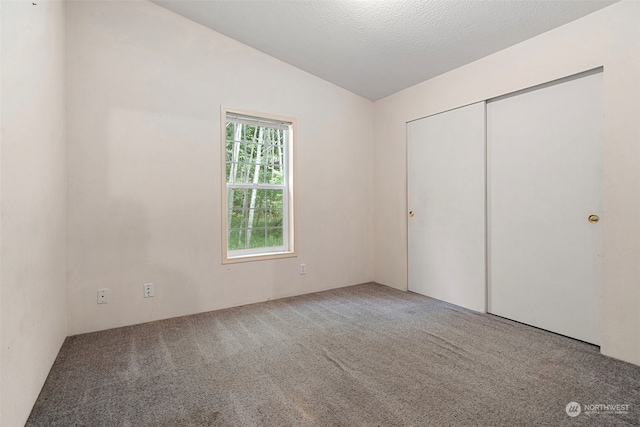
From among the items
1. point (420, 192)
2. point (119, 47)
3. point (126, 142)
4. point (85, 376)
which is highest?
point (119, 47)

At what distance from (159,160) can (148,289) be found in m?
1.21

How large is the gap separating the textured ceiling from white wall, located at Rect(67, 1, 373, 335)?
31 cm

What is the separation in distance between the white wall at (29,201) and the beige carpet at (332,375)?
0.93ft

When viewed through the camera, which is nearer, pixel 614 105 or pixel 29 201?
pixel 29 201

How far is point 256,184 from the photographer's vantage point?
361 centimetres

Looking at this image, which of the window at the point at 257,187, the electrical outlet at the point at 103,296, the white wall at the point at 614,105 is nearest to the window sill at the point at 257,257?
the window at the point at 257,187

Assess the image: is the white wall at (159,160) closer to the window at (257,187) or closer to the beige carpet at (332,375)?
the window at (257,187)

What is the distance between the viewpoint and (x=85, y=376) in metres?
2.00

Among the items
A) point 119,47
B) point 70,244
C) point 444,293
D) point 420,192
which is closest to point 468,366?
point 444,293

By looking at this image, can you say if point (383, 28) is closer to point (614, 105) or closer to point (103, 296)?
point (614, 105)

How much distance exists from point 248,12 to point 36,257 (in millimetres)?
2522

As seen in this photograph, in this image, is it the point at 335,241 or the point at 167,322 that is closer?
the point at 167,322

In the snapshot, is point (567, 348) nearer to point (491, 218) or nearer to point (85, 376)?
point (491, 218)

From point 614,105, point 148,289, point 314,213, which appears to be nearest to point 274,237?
point 314,213
